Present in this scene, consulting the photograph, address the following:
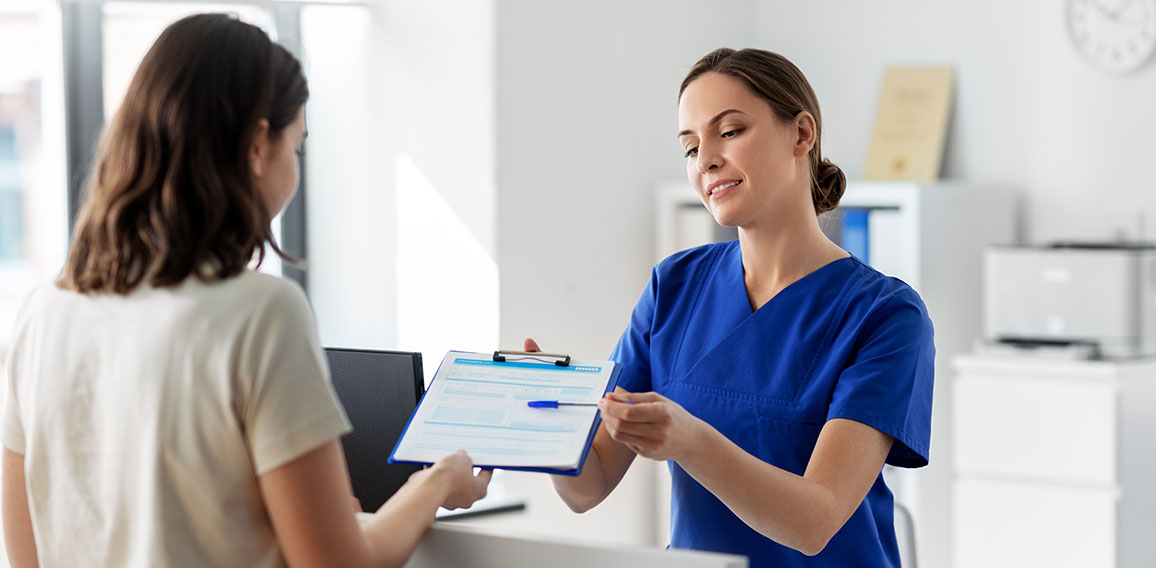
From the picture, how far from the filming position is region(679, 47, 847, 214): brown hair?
1503 mm

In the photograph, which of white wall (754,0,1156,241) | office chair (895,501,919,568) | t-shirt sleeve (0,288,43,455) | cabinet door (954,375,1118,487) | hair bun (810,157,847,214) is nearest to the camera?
t-shirt sleeve (0,288,43,455)

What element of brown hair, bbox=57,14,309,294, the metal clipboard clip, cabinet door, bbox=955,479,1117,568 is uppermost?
brown hair, bbox=57,14,309,294

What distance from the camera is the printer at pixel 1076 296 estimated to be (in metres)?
3.05

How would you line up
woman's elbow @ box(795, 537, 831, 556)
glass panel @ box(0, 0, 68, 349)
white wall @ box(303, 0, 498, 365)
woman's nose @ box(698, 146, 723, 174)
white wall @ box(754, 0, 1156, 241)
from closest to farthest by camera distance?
woman's elbow @ box(795, 537, 831, 556) → woman's nose @ box(698, 146, 723, 174) → glass panel @ box(0, 0, 68, 349) → white wall @ box(303, 0, 498, 365) → white wall @ box(754, 0, 1156, 241)

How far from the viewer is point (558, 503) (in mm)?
3490

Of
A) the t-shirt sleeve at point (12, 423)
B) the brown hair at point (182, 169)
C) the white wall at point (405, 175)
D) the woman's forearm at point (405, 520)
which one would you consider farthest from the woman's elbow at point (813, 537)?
the white wall at point (405, 175)

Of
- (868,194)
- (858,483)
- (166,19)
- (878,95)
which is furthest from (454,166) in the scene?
(858,483)

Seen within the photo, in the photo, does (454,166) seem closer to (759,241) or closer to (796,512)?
(759,241)

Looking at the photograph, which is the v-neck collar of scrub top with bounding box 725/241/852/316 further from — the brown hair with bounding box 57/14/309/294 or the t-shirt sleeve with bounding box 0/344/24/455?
the t-shirt sleeve with bounding box 0/344/24/455

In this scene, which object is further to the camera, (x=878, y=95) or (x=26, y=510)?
(x=878, y=95)

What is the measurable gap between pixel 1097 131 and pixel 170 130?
3.05 metres

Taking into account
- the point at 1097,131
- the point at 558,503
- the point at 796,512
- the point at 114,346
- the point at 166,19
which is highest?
the point at 166,19

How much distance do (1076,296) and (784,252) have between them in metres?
1.84

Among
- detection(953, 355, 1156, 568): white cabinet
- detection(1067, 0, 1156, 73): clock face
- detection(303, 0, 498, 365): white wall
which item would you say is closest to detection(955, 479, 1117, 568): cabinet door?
detection(953, 355, 1156, 568): white cabinet
